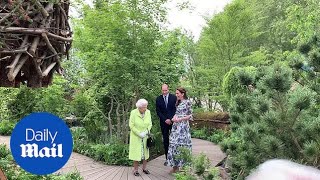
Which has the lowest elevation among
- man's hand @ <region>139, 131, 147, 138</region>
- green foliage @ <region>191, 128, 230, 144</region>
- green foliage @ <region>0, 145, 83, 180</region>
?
green foliage @ <region>191, 128, 230, 144</region>

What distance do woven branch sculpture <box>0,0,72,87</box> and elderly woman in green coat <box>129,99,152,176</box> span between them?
4.28 meters

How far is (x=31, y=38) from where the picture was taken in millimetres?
2768

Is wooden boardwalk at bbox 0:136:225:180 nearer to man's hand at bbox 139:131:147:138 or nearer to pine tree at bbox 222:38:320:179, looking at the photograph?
man's hand at bbox 139:131:147:138

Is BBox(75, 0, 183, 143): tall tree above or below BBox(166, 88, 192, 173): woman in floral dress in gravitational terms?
above

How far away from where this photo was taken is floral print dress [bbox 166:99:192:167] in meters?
7.36

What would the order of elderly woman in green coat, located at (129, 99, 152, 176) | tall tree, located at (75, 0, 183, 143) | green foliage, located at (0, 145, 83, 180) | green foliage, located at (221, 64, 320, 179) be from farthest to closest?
tall tree, located at (75, 0, 183, 143)
elderly woman in green coat, located at (129, 99, 152, 176)
green foliage, located at (0, 145, 83, 180)
green foliage, located at (221, 64, 320, 179)

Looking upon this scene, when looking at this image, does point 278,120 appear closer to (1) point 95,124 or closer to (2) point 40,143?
(2) point 40,143

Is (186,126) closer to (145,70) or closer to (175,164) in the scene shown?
(175,164)

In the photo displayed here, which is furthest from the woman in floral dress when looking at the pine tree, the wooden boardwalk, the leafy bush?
the leafy bush

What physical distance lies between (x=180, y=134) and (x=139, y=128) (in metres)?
0.68

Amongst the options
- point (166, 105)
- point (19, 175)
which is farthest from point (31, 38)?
point (166, 105)

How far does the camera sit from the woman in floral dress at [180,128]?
7.34 m

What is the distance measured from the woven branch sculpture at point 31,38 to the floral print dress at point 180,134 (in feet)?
14.1

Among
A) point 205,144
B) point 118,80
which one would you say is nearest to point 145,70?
point 118,80
